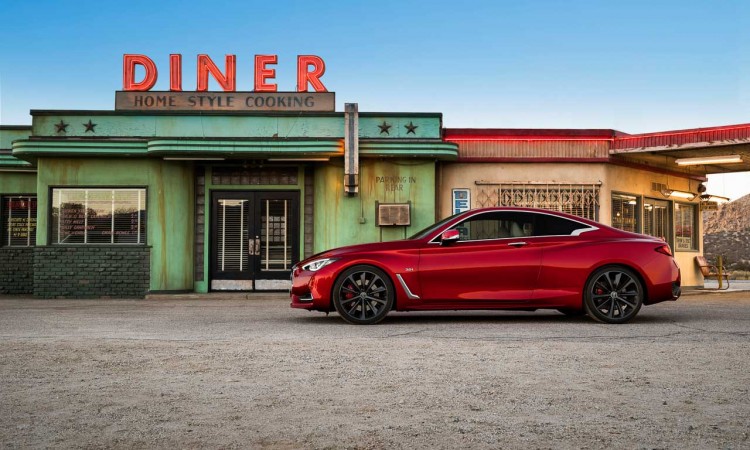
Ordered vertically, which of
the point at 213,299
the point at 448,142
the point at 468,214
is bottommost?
the point at 213,299

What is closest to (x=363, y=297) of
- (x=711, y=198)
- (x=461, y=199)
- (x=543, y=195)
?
(x=461, y=199)

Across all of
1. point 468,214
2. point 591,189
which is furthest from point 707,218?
point 468,214

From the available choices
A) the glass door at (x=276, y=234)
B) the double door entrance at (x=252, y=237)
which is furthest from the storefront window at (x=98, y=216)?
the glass door at (x=276, y=234)

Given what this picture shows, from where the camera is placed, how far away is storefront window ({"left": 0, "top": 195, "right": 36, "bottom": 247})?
20.5m

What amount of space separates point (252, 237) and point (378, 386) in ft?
42.3

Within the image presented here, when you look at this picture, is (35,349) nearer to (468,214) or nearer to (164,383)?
(164,383)

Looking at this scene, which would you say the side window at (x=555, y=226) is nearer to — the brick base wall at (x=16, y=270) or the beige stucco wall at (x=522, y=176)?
the beige stucco wall at (x=522, y=176)

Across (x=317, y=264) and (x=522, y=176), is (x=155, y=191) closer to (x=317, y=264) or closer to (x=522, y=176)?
(x=522, y=176)

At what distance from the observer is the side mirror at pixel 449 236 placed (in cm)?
1015

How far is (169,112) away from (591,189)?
1026cm

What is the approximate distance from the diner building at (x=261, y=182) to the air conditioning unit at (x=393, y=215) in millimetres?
28

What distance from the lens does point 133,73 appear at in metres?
19.3

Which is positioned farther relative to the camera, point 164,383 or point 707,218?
point 707,218

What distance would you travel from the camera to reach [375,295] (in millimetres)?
10055
